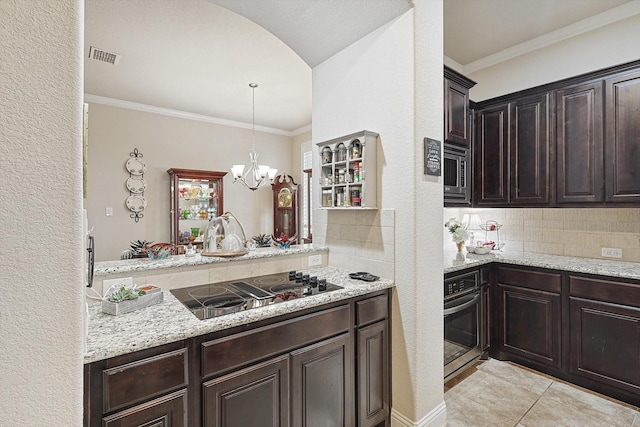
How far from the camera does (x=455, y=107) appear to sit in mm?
2900

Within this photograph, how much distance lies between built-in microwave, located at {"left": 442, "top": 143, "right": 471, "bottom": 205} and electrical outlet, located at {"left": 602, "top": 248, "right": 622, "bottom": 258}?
4.09ft

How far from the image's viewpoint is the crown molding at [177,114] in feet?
15.9

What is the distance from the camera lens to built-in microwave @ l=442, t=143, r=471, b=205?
292 centimetres

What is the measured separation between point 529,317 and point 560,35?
2.75 meters

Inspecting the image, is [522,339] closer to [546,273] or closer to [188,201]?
[546,273]

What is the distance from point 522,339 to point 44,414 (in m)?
3.26

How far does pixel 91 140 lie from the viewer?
15.7ft

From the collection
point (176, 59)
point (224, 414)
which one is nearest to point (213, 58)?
point (176, 59)

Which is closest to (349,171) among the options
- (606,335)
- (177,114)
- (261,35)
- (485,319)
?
(261,35)

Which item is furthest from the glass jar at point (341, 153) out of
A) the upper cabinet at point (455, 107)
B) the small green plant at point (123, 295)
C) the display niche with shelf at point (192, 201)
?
the display niche with shelf at point (192, 201)

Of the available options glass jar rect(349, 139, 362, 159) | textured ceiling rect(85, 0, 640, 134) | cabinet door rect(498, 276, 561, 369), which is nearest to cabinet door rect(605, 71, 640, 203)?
textured ceiling rect(85, 0, 640, 134)

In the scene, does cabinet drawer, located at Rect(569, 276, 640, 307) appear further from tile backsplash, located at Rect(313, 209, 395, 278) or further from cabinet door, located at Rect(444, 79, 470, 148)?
tile backsplash, located at Rect(313, 209, 395, 278)

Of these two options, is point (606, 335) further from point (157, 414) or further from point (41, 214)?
point (41, 214)

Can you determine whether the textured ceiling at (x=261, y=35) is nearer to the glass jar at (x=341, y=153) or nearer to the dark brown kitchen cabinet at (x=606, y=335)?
the glass jar at (x=341, y=153)
